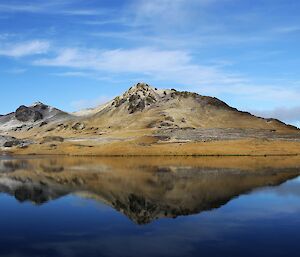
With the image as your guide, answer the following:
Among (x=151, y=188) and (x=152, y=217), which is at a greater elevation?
(x=151, y=188)

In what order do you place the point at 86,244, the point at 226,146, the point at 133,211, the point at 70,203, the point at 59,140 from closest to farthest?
the point at 86,244
the point at 133,211
the point at 70,203
the point at 226,146
the point at 59,140

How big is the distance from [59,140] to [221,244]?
14925 cm

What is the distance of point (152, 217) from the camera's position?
3106 centimetres

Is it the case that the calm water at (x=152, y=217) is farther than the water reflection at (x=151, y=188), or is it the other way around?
the water reflection at (x=151, y=188)

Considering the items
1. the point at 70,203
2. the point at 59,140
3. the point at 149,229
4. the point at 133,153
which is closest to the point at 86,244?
the point at 149,229

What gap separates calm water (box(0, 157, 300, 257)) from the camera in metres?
22.8

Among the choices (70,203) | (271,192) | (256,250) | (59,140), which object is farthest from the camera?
(59,140)

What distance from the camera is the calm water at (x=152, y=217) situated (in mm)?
22781

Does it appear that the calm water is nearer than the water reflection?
Yes

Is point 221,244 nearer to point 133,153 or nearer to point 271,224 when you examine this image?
point 271,224

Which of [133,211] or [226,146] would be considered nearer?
[133,211]

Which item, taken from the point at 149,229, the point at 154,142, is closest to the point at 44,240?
the point at 149,229

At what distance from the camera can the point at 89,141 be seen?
157 meters

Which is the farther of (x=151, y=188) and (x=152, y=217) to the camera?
(x=151, y=188)
